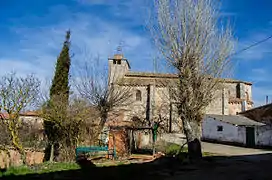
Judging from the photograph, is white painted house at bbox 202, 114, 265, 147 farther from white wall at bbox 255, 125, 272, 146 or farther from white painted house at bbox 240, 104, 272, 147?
white painted house at bbox 240, 104, 272, 147

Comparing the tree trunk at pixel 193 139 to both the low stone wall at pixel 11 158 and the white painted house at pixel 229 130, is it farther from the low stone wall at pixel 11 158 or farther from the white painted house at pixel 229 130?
the white painted house at pixel 229 130

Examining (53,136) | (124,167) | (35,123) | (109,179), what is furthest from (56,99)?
(109,179)

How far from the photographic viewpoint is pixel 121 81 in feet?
103

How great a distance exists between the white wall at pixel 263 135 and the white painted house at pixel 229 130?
10.8 inches

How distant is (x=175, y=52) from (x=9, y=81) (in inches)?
342

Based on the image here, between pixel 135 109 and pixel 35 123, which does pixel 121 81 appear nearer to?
pixel 135 109

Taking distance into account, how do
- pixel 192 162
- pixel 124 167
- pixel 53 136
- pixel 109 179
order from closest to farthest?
pixel 109 179 < pixel 124 167 < pixel 192 162 < pixel 53 136

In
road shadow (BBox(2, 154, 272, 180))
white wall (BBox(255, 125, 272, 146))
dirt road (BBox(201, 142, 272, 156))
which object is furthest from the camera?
white wall (BBox(255, 125, 272, 146))

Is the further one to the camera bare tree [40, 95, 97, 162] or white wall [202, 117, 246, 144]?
white wall [202, 117, 246, 144]

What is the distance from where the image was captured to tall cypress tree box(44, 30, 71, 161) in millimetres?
13905

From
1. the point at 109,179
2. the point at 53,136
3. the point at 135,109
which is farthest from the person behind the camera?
the point at 135,109

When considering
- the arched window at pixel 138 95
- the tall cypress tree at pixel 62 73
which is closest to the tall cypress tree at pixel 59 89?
the tall cypress tree at pixel 62 73

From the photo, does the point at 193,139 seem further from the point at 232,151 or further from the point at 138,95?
the point at 138,95

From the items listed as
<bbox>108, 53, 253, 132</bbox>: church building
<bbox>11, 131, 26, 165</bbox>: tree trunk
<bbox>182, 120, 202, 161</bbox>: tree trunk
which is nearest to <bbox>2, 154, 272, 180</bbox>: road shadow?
<bbox>182, 120, 202, 161</bbox>: tree trunk
